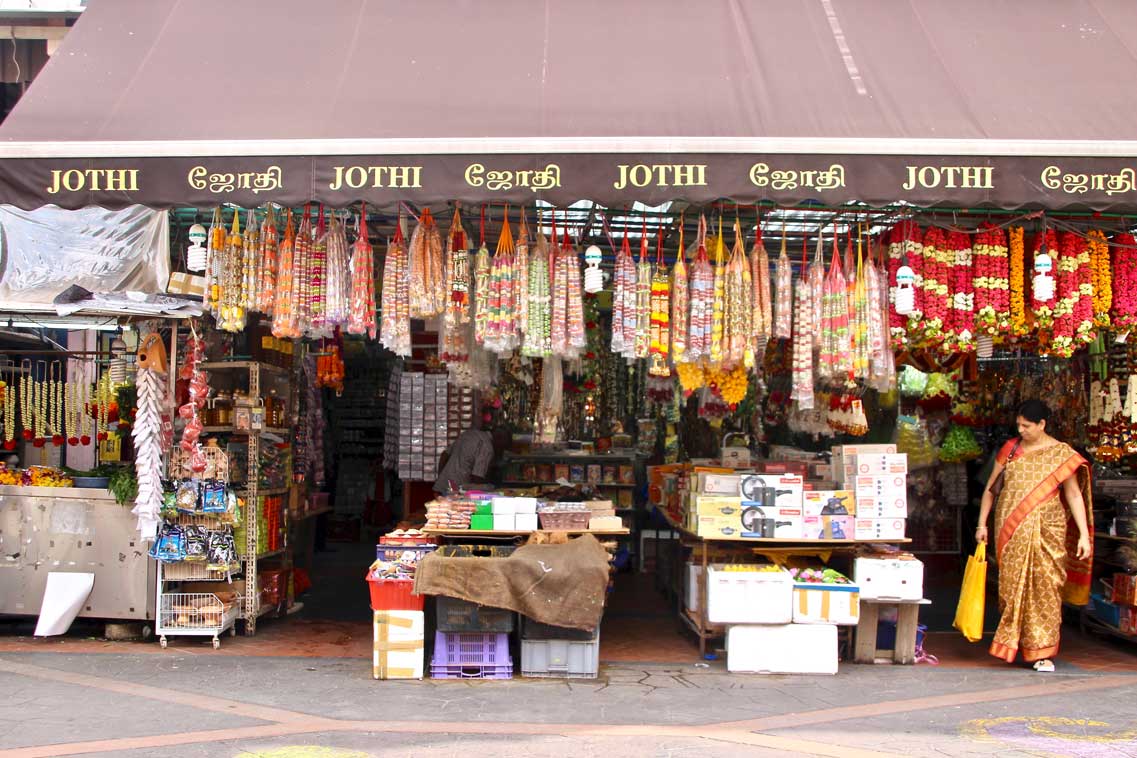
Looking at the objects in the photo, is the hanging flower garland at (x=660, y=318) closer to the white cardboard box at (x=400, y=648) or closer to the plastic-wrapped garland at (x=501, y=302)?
the plastic-wrapped garland at (x=501, y=302)

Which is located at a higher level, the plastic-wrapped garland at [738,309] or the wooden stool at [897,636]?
the plastic-wrapped garland at [738,309]

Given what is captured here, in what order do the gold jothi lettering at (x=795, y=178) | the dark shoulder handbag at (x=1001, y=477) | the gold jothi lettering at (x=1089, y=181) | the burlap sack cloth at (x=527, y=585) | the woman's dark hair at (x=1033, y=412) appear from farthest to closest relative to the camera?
the dark shoulder handbag at (x=1001, y=477) < the woman's dark hair at (x=1033, y=412) < the burlap sack cloth at (x=527, y=585) < the gold jothi lettering at (x=1089, y=181) < the gold jothi lettering at (x=795, y=178)

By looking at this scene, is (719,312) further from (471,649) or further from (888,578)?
(471,649)

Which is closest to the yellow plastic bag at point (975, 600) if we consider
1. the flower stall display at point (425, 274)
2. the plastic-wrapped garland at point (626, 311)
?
the plastic-wrapped garland at point (626, 311)

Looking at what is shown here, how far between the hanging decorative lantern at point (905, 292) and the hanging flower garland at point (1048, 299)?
863mm

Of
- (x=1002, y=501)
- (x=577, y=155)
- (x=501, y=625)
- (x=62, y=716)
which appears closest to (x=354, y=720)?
(x=501, y=625)

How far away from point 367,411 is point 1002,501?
908 centimetres

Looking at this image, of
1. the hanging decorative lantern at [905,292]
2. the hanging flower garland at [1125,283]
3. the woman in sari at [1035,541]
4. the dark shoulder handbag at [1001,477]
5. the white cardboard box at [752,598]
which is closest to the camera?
the hanging decorative lantern at [905,292]

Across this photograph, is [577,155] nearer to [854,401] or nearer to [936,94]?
[936,94]

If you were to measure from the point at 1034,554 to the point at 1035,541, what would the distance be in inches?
3.7

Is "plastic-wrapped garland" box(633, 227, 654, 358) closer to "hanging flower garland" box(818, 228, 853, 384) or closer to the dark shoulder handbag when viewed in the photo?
"hanging flower garland" box(818, 228, 853, 384)

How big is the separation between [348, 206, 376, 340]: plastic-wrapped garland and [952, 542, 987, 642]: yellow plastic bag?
4732mm

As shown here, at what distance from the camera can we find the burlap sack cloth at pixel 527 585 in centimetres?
638

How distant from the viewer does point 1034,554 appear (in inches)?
275
